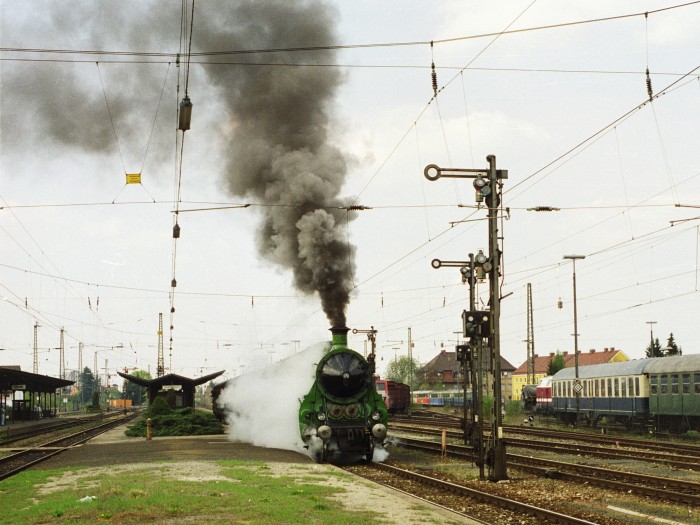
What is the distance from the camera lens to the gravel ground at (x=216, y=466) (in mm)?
13841

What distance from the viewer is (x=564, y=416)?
48594mm

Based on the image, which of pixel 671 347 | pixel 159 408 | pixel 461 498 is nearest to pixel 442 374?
pixel 671 347

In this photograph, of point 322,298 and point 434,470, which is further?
point 322,298

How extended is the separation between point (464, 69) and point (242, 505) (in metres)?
11.9

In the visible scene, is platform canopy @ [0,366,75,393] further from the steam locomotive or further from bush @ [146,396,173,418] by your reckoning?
the steam locomotive

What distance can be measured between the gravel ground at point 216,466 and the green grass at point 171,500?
1.18 feet

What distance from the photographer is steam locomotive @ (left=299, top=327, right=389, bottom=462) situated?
23109mm

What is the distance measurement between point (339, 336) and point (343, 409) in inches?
91.9

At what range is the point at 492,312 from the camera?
18906 mm

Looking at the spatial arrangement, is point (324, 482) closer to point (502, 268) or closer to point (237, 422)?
point (502, 268)

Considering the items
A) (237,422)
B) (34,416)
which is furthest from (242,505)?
(34,416)

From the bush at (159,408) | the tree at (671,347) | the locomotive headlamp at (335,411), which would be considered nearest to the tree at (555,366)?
the tree at (671,347)

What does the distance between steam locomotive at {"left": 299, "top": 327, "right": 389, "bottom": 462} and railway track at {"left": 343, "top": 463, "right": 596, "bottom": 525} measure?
1481mm

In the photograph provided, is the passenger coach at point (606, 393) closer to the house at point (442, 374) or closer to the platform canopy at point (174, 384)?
the platform canopy at point (174, 384)
